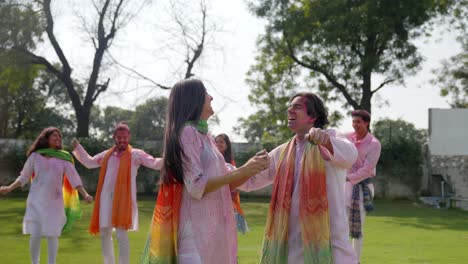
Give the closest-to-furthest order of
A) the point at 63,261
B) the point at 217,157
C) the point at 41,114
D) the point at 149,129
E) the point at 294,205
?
the point at 217,157 < the point at 294,205 < the point at 63,261 < the point at 41,114 < the point at 149,129

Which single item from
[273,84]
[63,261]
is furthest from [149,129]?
[63,261]

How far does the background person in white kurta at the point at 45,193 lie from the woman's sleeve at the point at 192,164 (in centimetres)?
478

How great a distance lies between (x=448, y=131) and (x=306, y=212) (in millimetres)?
28857

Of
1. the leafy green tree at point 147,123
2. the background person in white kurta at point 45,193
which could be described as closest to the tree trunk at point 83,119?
the background person in white kurta at point 45,193

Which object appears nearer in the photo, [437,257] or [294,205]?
[294,205]

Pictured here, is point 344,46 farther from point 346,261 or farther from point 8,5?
point 346,261

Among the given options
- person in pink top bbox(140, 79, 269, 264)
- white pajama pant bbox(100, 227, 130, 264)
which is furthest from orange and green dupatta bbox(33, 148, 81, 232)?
person in pink top bbox(140, 79, 269, 264)

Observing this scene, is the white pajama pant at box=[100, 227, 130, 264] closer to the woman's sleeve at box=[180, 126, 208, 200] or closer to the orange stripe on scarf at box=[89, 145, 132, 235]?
the orange stripe on scarf at box=[89, 145, 132, 235]

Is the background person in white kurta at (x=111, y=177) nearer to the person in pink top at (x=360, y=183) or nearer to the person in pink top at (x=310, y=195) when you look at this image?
the person in pink top at (x=360, y=183)

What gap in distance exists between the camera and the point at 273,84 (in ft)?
124

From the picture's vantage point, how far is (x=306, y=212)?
487 centimetres

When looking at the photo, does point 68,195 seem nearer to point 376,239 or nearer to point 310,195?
point 310,195

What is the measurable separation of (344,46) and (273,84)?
4968 mm

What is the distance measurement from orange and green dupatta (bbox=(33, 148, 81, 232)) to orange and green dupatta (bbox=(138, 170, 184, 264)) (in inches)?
201
